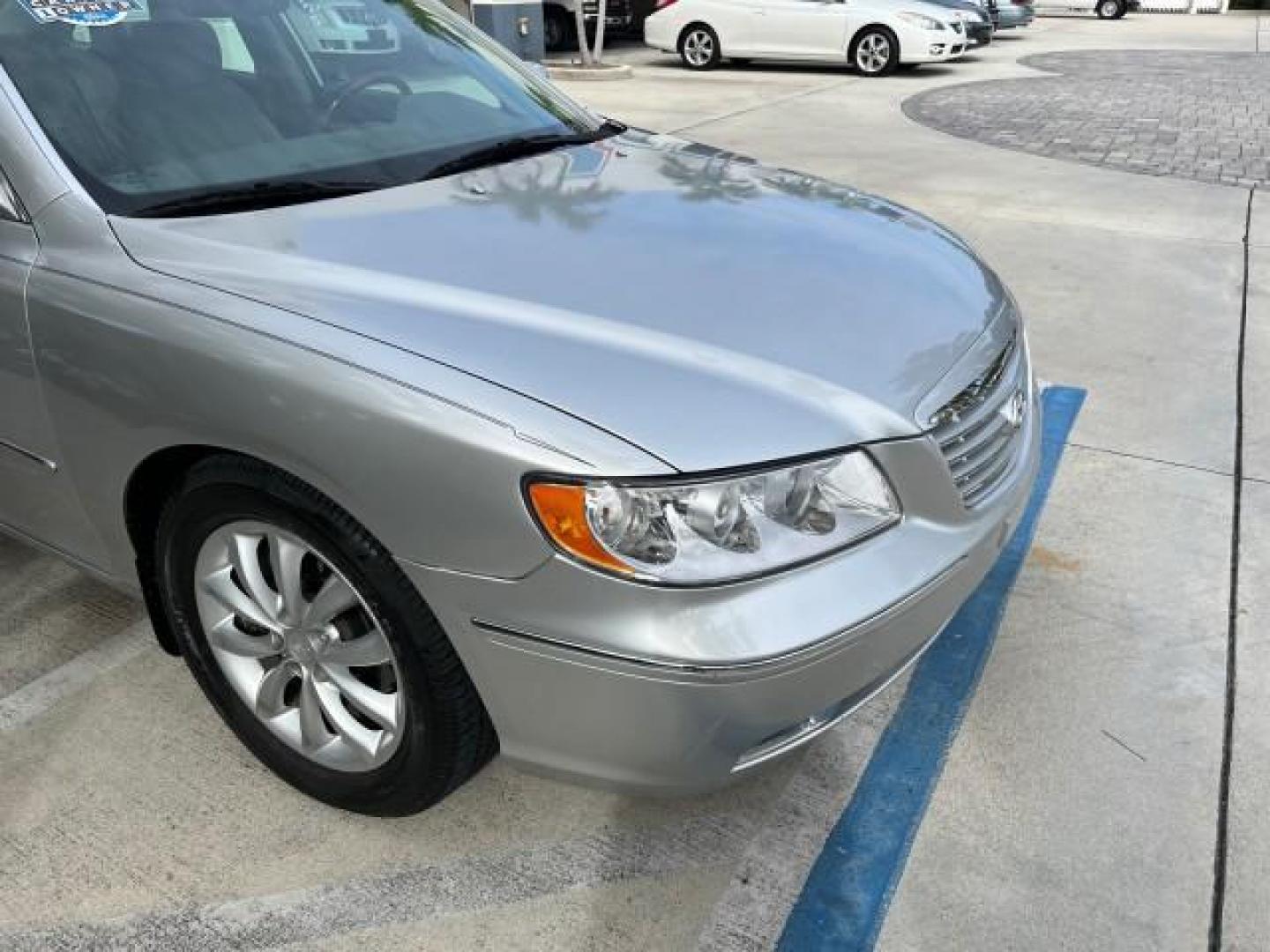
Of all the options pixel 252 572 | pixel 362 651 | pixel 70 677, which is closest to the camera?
pixel 362 651

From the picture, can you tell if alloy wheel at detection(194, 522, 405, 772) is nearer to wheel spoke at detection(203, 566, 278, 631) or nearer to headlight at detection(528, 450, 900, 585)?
wheel spoke at detection(203, 566, 278, 631)

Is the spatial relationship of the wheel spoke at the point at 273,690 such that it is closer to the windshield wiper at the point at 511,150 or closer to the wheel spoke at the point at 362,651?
the wheel spoke at the point at 362,651

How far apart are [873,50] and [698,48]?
2564mm

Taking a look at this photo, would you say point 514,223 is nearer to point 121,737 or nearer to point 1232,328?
point 121,737

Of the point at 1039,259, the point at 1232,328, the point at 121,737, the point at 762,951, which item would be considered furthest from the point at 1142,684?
the point at 1039,259

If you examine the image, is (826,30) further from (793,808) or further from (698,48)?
(793,808)

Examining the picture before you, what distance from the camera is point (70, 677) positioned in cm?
270

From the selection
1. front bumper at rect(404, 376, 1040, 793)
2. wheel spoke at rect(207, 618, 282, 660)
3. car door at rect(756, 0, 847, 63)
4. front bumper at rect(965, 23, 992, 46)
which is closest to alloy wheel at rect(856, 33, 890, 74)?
car door at rect(756, 0, 847, 63)

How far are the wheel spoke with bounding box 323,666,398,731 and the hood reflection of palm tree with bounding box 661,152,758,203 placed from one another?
1.38 metres

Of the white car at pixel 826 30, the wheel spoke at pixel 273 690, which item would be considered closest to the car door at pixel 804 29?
the white car at pixel 826 30

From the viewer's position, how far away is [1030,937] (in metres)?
1.99

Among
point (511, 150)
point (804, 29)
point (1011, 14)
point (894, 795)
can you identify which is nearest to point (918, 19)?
point (804, 29)

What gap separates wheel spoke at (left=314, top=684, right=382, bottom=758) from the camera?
6.95 ft

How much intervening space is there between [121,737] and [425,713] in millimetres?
1007
